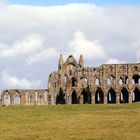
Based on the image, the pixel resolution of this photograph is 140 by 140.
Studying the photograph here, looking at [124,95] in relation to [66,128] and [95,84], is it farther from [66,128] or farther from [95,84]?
[66,128]

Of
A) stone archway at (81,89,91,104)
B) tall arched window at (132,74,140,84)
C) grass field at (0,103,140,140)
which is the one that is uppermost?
tall arched window at (132,74,140,84)

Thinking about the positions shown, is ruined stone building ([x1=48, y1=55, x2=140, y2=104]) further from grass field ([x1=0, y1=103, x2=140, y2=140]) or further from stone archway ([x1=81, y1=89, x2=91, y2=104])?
grass field ([x1=0, y1=103, x2=140, y2=140])

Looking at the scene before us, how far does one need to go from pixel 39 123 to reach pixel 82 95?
205 feet

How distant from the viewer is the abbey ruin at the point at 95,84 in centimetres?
10262

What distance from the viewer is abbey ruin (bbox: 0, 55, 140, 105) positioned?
103m

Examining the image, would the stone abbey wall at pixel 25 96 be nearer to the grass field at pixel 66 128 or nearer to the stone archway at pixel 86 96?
the stone archway at pixel 86 96

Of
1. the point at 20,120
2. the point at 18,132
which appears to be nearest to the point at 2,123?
the point at 20,120

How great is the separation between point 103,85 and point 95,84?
170 centimetres

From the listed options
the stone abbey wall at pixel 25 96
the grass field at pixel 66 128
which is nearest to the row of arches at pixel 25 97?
the stone abbey wall at pixel 25 96

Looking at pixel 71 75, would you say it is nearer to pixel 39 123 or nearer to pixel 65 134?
pixel 39 123

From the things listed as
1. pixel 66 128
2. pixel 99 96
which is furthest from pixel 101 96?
pixel 66 128

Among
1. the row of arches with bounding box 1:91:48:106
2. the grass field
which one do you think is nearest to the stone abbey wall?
the row of arches with bounding box 1:91:48:106

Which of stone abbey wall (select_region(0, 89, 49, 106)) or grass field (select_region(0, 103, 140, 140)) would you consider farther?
stone abbey wall (select_region(0, 89, 49, 106))

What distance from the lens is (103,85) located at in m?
104
